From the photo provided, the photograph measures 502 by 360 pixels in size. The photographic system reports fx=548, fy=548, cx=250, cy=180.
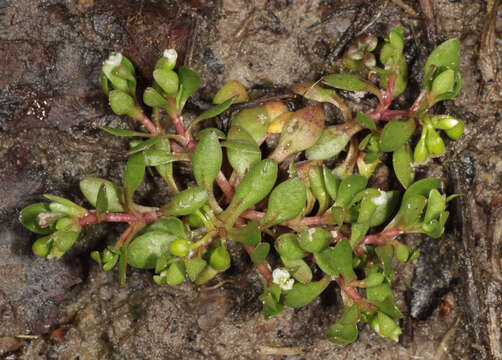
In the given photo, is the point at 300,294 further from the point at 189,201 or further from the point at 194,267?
the point at 189,201

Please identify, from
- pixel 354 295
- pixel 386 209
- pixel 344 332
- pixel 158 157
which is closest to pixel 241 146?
pixel 158 157

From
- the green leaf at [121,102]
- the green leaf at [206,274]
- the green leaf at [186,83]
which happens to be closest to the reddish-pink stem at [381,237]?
the green leaf at [206,274]

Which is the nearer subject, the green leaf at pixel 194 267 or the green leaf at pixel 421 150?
the green leaf at pixel 194 267

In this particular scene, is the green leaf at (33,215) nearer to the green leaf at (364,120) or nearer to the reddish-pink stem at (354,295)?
the reddish-pink stem at (354,295)

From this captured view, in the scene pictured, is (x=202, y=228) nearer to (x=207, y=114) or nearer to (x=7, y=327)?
(x=207, y=114)

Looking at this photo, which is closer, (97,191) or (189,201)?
(189,201)

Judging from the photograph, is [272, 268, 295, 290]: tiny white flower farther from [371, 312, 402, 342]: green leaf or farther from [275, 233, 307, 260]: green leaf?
[371, 312, 402, 342]: green leaf
